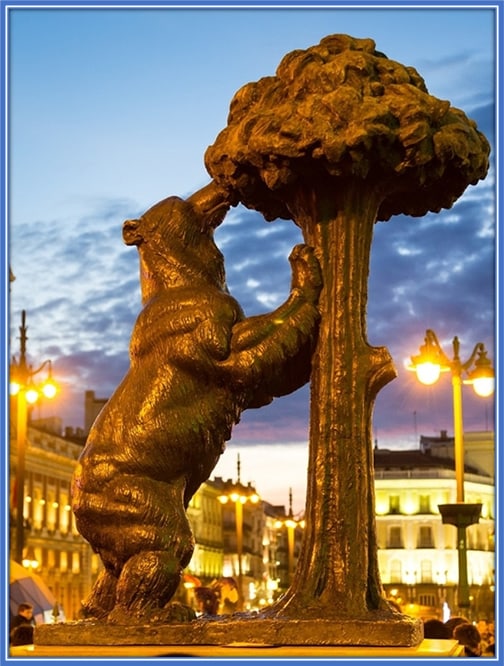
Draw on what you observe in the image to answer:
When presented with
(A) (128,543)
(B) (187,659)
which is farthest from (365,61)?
(B) (187,659)

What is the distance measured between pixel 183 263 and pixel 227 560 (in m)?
83.2

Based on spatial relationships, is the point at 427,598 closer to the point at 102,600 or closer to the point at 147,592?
the point at 102,600

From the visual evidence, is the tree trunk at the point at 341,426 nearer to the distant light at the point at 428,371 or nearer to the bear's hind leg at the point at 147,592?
the bear's hind leg at the point at 147,592

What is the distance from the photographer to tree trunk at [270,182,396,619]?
505 centimetres

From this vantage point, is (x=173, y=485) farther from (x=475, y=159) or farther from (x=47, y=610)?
(x=47, y=610)

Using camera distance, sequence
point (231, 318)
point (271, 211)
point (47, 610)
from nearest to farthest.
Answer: point (231, 318), point (271, 211), point (47, 610)

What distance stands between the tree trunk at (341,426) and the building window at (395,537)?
277 ft

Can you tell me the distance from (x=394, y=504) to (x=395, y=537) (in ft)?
9.13

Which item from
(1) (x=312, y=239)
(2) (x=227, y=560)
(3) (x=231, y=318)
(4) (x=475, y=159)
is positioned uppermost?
(4) (x=475, y=159)

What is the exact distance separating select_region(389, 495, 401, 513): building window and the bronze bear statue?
8365 cm

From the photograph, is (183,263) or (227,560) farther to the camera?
(227,560)

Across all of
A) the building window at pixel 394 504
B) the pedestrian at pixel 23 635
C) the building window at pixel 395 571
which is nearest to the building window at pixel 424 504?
the building window at pixel 394 504

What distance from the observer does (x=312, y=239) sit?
557 centimetres

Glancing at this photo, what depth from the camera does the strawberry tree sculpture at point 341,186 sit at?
200 inches
